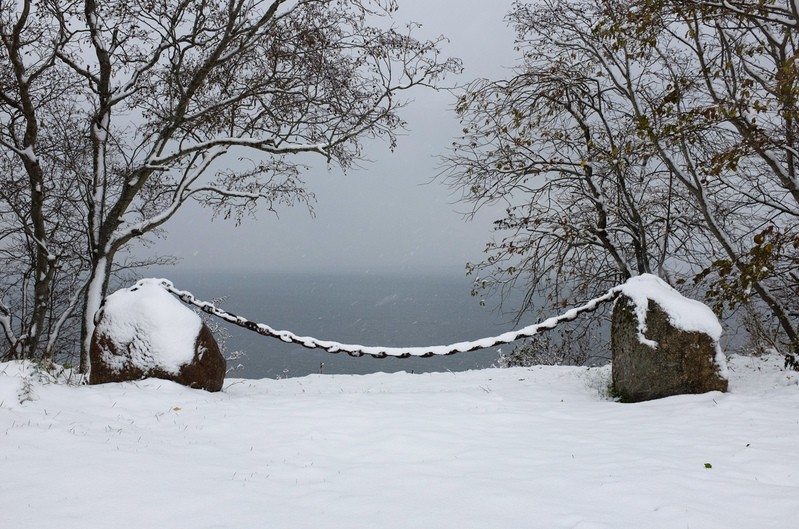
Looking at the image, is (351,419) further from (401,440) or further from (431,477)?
(431,477)

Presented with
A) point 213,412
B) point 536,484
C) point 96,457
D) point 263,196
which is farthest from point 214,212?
point 536,484

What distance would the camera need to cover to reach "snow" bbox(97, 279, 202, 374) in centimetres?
636

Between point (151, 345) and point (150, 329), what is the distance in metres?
0.20

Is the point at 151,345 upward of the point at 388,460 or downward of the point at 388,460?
upward

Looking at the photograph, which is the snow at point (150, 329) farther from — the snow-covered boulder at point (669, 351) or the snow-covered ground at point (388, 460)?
the snow-covered boulder at point (669, 351)

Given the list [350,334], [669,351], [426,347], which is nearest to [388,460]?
[426,347]

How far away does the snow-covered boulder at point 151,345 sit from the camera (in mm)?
6332

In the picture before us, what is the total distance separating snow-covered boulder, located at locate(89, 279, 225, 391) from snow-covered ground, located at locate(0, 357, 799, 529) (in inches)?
13.4

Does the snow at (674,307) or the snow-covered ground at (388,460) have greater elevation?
the snow at (674,307)

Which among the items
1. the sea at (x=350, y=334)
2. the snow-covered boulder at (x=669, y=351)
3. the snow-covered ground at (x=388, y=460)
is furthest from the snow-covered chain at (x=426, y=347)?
the sea at (x=350, y=334)

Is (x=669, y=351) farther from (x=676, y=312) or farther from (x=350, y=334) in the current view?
(x=350, y=334)

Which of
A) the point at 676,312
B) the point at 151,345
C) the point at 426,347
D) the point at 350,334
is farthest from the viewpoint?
the point at 350,334

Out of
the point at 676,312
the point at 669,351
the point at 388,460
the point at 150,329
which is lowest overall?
the point at 388,460

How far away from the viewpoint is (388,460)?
3.90 m
